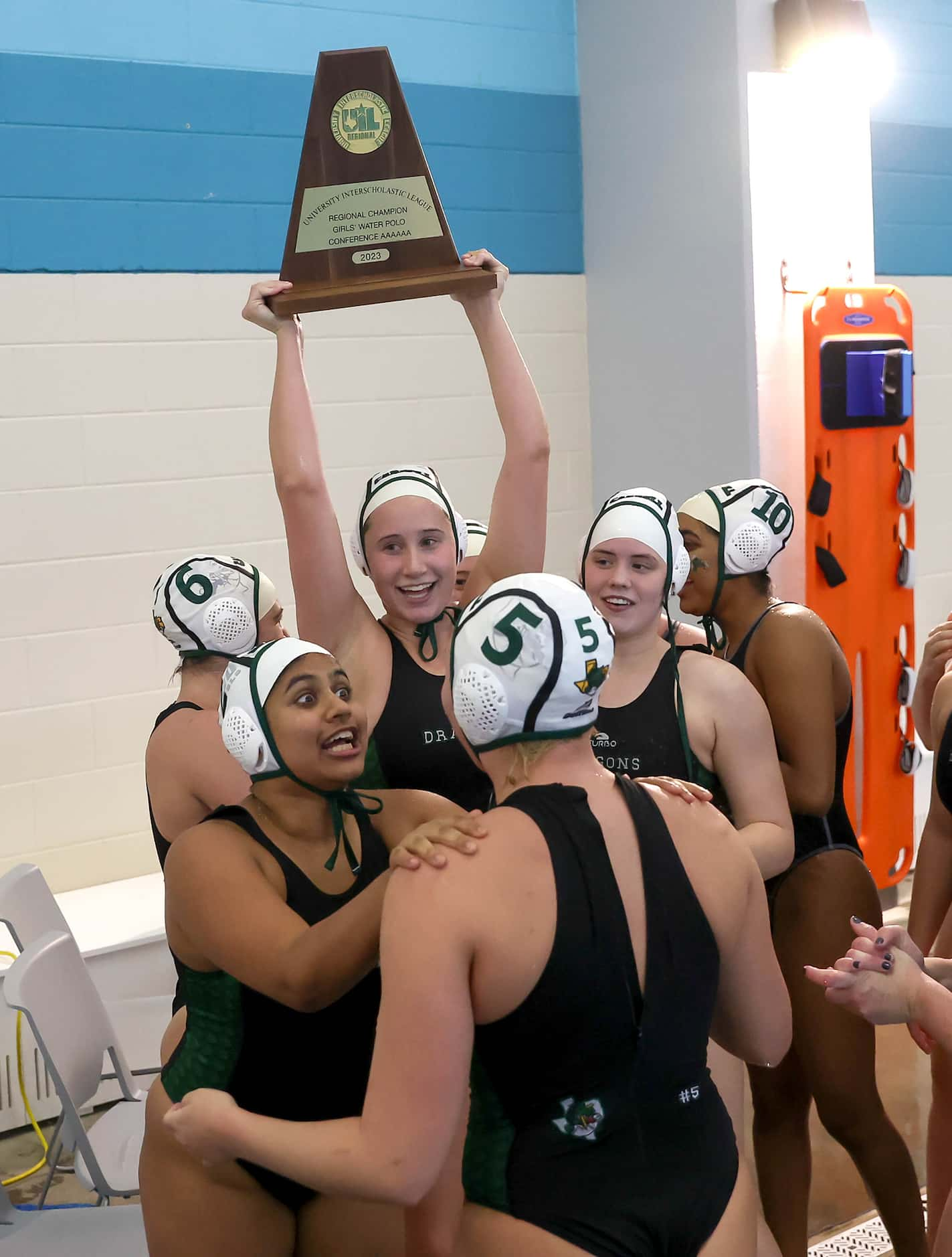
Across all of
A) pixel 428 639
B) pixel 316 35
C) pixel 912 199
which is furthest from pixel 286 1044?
pixel 912 199

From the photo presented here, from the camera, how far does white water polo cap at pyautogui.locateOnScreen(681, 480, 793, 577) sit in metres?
3.06

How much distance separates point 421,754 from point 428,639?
0.83 ft

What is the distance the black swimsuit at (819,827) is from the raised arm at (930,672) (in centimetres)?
20

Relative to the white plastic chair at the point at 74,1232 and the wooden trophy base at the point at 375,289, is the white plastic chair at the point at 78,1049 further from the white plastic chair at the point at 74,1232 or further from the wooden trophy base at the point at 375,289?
the wooden trophy base at the point at 375,289

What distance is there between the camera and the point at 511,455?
8.89 feet

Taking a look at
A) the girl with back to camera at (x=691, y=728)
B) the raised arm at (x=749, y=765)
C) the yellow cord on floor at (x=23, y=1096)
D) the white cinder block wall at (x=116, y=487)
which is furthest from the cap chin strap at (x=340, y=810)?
the white cinder block wall at (x=116, y=487)

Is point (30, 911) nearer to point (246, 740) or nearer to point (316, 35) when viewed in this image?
point (246, 740)

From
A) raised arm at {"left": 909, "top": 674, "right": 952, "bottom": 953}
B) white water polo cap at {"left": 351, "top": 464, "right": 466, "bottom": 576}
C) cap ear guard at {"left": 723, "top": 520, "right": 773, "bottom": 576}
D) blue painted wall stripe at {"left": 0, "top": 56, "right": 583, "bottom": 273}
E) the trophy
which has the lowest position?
raised arm at {"left": 909, "top": 674, "right": 952, "bottom": 953}

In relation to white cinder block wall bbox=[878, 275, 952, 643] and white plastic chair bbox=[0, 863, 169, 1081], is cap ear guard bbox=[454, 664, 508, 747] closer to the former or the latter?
white plastic chair bbox=[0, 863, 169, 1081]

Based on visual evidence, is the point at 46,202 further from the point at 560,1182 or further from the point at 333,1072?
the point at 560,1182

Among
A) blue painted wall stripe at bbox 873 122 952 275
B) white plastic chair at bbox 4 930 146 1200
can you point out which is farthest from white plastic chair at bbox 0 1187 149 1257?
blue painted wall stripe at bbox 873 122 952 275

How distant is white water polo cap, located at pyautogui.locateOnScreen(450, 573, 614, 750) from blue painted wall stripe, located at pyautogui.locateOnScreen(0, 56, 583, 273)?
3608 millimetres

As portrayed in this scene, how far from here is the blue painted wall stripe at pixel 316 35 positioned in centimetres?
461

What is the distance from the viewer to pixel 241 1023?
1931mm
